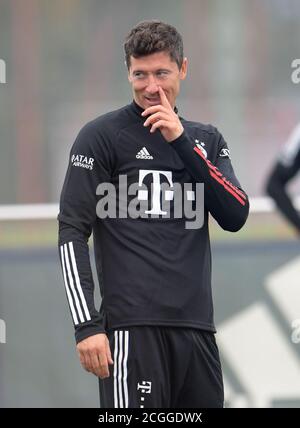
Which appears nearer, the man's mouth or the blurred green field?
the man's mouth

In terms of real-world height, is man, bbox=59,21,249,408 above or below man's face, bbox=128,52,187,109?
below

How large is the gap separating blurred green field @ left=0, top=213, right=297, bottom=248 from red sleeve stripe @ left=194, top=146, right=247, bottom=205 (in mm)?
1534

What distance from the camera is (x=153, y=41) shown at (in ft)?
10.5

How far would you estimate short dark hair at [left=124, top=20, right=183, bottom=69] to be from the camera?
10.5 ft

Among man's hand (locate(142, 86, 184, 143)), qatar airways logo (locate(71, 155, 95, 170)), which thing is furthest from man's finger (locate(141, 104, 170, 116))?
qatar airways logo (locate(71, 155, 95, 170))

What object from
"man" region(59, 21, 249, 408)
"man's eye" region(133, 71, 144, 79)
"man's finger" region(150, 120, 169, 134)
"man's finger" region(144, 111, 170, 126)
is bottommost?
"man" region(59, 21, 249, 408)

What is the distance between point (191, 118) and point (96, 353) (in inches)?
78.4

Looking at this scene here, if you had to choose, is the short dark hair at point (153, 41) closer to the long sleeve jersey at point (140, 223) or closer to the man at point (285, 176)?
the long sleeve jersey at point (140, 223)

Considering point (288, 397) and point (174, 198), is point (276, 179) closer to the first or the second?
point (174, 198)

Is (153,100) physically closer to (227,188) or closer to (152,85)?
(152,85)

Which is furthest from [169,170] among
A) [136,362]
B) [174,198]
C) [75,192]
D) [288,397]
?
[288,397]

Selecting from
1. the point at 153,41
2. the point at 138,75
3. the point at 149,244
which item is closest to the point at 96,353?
the point at 149,244

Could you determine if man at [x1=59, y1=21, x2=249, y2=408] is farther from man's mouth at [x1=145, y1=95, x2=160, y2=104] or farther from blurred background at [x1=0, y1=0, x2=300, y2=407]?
blurred background at [x1=0, y1=0, x2=300, y2=407]

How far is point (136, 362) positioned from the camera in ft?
10.4
